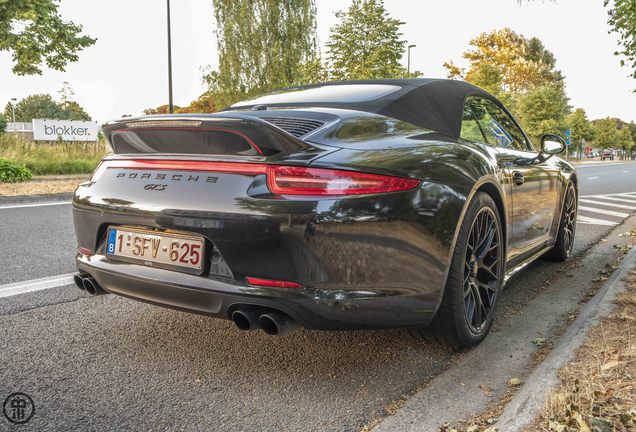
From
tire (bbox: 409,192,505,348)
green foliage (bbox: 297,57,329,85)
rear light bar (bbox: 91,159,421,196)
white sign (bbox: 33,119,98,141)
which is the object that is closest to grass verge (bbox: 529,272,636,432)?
tire (bbox: 409,192,505,348)

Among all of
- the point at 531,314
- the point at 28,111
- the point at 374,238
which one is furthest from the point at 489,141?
the point at 28,111

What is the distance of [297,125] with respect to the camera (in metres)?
2.48

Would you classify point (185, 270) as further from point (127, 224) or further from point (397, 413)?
point (397, 413)

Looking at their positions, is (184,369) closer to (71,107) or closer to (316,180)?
(316,180)

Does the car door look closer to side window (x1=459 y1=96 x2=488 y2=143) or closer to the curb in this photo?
side window (x1=459 y1=96 x2=488 y2=143)

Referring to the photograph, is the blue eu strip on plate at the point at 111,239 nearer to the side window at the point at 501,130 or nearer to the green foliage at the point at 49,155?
the side window at the point at 501,130

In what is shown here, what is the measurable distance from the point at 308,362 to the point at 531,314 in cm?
156

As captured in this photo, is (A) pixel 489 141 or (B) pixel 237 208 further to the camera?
(A) pixel 489 141

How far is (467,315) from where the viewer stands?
2.77 m

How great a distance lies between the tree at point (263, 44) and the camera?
35906 mm

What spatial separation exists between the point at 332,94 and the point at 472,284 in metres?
1.35

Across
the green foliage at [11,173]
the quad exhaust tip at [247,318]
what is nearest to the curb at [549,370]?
the quad exhaust tip at [247,318]

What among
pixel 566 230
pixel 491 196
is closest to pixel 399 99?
pixel 491 196

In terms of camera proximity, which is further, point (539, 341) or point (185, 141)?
point (539, 341)
